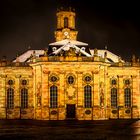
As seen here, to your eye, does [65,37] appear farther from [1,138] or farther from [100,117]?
[1,138]

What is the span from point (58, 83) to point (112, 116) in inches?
386

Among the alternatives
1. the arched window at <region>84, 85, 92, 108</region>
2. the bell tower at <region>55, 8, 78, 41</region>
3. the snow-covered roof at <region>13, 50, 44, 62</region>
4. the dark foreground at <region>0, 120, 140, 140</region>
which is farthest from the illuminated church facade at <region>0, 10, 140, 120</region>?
the dark foreground at <region>0, 120, 140, 140</region>

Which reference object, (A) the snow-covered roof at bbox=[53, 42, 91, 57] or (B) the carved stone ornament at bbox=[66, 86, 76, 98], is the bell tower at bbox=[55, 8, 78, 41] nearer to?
(A) the snow-covered roof at bbox=[53, 42, 91, 57]

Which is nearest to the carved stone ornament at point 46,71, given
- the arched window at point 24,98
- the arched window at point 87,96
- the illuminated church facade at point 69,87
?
the illuminated church facade at point 69,87

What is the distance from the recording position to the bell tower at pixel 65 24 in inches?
2913

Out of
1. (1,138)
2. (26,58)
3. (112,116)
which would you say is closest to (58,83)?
(112,116)

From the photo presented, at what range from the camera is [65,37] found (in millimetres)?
74875

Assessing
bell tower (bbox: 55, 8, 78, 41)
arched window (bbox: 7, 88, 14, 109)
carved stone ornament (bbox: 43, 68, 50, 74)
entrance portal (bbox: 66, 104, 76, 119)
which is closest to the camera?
carved stone ornament (bbox: 43, 68, 50, 74)

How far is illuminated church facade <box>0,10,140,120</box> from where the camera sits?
A: 192 feet

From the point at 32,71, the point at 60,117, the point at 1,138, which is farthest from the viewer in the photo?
the point at 32,71

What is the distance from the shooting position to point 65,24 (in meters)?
74.8

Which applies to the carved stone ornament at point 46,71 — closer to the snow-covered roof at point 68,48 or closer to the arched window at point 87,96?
the snow-covered roof at point 68,48

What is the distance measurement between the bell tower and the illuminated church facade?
29.1 feet

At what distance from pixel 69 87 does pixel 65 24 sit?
18.9 meters
